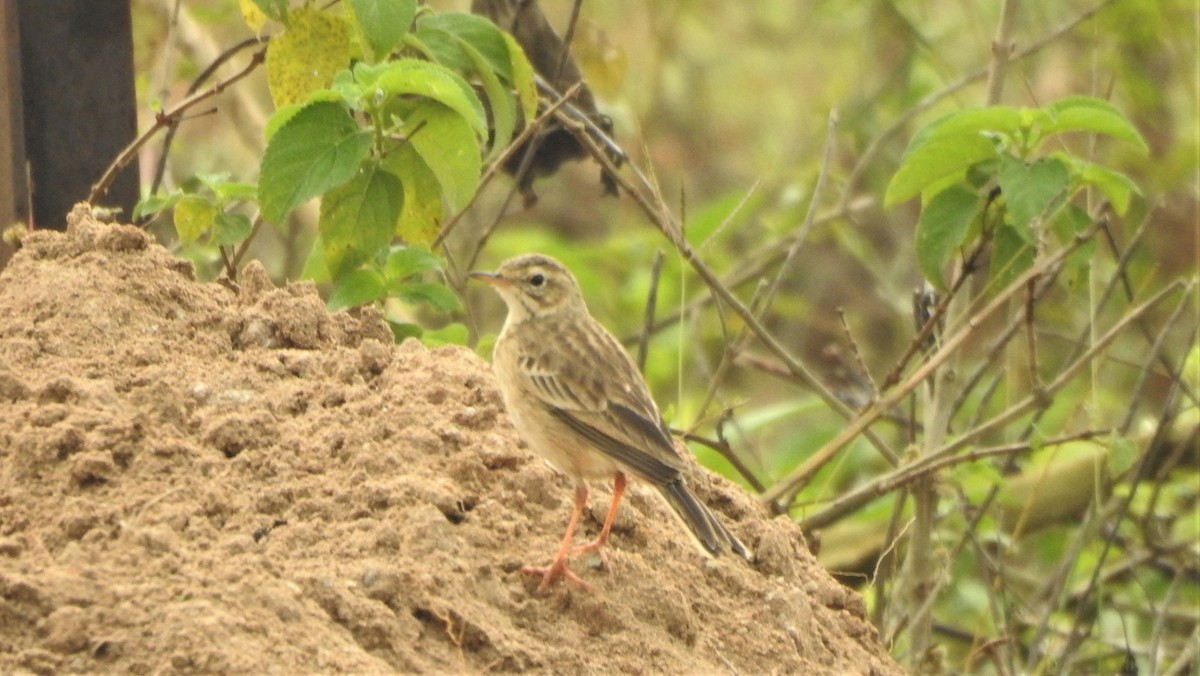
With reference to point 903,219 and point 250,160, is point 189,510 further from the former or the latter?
point 903,219

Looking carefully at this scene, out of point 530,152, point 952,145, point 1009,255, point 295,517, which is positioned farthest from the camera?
point 530,152

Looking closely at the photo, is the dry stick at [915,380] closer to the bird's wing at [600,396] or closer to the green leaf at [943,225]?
the green leaf at [943,225]

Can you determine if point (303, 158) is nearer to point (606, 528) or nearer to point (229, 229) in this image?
point (229, 229)

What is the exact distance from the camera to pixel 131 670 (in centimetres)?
340

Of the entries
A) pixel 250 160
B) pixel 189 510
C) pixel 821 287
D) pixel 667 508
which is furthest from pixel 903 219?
pixel 189 510

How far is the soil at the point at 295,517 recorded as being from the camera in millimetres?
3615

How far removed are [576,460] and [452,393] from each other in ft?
1.38

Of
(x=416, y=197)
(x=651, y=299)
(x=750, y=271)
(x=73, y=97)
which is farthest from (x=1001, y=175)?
(x=750, y=271)

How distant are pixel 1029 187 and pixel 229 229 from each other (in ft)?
8.63

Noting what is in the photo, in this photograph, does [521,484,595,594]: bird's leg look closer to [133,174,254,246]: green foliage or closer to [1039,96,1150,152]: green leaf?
[133,174,254,246]: green foliage

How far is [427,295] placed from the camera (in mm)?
5426

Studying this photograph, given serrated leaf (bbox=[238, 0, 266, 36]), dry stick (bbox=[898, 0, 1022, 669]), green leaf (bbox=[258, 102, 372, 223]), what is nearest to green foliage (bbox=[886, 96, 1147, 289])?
dry stick (bbox=[898, 0, 1022, 669])

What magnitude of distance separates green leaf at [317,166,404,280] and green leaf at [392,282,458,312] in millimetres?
162

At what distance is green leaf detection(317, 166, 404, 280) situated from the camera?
215 inches
